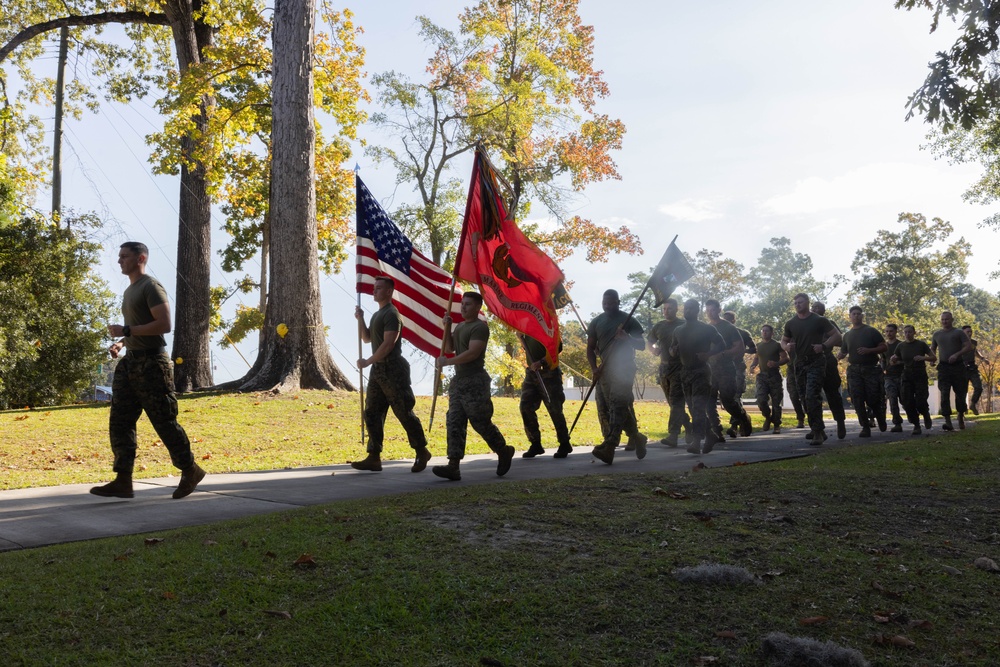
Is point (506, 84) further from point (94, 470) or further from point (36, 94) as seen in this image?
point (94, 470)

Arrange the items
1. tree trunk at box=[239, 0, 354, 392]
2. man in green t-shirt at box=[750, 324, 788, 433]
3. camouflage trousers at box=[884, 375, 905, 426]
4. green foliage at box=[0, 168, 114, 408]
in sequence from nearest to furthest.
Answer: man in green t-shirt at box=[750, 324, 788, 433] < camouflage trousers at box=[884, 375, 905, 426] < tree trunk at box=[239, 0, 354, 392] < green foliage at box=[0, 168, 114, 408]

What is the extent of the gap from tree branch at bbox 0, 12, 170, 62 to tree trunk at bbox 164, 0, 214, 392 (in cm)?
125

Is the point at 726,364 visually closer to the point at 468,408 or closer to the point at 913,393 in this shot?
the point at 913,393

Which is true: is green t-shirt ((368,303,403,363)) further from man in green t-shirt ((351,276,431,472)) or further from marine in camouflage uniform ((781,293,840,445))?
marine in camouflage uniform ((781,293,840,445))

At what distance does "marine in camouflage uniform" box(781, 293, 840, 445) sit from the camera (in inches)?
516

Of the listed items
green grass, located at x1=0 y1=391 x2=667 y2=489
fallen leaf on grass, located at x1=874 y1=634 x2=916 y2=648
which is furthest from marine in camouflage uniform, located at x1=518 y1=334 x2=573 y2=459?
fallen leaf on grass, located at x1=874 y1=634 x2=916 y2=648

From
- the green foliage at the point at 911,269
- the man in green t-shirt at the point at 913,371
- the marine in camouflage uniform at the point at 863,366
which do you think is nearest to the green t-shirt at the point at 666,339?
the marine in camouflage uniform at the point at 863,366

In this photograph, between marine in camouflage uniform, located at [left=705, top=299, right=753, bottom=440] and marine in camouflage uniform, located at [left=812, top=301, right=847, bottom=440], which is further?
marine in camouflage uniform, located at [left=812, top=301, right=847, bottom=440]

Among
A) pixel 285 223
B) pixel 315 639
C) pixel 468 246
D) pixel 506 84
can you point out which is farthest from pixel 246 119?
pixel 315 639

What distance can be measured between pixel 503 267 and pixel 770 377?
7.97 metres

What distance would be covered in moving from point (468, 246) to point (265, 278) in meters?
23.0

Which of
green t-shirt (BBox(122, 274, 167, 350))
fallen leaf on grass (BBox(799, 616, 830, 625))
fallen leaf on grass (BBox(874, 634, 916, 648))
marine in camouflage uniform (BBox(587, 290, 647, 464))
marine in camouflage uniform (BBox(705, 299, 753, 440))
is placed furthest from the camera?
marine in camouflage uniform (BBox(705, 299, 753, 440))

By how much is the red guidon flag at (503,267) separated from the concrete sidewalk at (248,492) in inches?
68.6

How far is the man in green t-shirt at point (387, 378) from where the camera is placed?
9391mm
